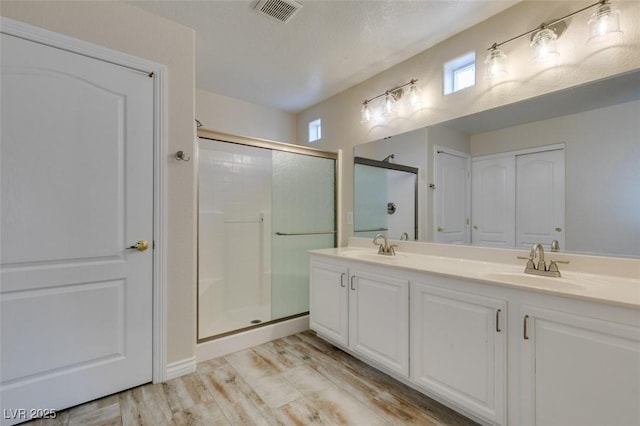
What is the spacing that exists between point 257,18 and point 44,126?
1461mm

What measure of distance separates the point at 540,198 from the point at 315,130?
8.13ft

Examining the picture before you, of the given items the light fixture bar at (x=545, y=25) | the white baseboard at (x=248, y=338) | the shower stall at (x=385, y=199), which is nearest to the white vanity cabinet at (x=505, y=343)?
the shower stall at (x=385, y=199)

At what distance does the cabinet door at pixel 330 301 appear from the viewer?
224 cm

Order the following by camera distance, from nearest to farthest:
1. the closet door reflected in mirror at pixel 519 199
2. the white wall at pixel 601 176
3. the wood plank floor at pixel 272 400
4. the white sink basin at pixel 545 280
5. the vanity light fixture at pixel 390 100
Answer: the white sink basin at pixel 545 280
the white wall at pixel 601 176
the wood plank floor at pixel 272 400
the closet door reflected in mirror at pixel 519 199
the vanity light fixture at pixel 390 100

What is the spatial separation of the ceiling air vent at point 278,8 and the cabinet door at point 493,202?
162cm

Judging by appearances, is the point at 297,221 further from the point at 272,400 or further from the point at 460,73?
the point at 460,73

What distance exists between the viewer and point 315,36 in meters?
2.21

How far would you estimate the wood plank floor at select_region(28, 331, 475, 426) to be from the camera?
1.61m

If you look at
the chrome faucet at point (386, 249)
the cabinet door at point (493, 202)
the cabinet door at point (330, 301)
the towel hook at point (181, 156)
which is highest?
the towel hook at point (181, 156)

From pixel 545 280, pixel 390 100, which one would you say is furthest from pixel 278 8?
pixel 545 280

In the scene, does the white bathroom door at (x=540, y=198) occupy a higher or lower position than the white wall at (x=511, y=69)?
lower

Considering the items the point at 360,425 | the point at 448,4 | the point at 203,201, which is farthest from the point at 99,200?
the point at 448,4

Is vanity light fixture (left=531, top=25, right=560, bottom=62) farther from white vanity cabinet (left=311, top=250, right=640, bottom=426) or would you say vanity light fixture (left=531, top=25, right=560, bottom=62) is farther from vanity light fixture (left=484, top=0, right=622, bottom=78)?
white vanity cabinet (left=311, top=250, right=640, bottom=426)

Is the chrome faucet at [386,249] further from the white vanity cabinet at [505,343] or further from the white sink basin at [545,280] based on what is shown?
the white sink basin at [545,280]
